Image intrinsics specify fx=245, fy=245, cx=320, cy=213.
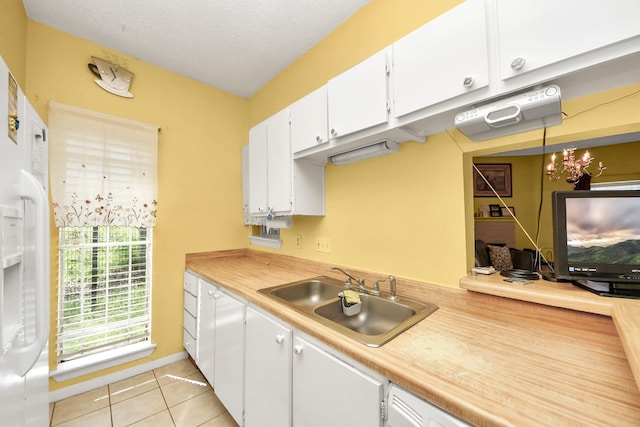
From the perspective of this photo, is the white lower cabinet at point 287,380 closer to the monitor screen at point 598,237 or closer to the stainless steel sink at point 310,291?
the stainless steel sink at point 310,291

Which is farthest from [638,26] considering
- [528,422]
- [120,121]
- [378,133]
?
[120,121]

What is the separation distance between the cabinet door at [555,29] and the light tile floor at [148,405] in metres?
2.46

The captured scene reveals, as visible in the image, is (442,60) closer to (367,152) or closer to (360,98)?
(360,98)

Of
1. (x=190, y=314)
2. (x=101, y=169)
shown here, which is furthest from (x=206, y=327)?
(x=101, y=169)

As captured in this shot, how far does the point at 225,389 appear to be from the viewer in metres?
1.63

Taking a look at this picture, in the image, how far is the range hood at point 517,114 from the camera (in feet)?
2.75

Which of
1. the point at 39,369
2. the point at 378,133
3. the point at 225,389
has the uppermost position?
the point at 378,133

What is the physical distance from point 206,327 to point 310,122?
68.4 inches

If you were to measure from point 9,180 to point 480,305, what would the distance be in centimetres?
180

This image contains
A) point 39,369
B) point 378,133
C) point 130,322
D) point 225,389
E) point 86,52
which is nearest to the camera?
point 39,369

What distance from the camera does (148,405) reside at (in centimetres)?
180

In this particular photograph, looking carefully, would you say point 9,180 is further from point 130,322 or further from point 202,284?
point 130,322

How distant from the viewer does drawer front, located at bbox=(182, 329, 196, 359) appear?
85.0 inches

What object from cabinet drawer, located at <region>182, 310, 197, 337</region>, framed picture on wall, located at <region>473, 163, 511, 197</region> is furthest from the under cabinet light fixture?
framed picture on wall, located at <region>473, 163, 511, 197</region>
